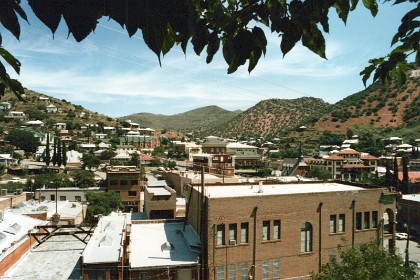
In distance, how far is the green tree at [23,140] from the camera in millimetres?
85625

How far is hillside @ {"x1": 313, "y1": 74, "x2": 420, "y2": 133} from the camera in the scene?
115044 millimetres

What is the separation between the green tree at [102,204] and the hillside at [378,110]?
4076 inches

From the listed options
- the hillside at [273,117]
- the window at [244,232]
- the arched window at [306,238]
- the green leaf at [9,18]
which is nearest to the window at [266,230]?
the window at [244,232]

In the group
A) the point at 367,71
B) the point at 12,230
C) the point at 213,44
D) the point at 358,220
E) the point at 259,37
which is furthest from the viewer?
the point at 358,220

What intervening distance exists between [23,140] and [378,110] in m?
113

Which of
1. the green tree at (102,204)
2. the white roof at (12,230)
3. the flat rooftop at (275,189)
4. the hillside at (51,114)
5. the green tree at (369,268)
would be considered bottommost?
the green tree at (102,204)

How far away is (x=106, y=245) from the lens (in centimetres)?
1748

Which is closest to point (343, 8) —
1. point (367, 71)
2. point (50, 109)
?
point (367, 71)

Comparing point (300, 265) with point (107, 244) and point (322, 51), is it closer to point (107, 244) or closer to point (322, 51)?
point (107, 244)

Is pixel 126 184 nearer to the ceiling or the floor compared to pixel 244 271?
→ nearer to the ceiling

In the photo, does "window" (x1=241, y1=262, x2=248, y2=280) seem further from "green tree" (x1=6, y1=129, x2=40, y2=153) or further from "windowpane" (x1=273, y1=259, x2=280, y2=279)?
"green tree" (x1=6, y1=129, x2=40, y2=153)

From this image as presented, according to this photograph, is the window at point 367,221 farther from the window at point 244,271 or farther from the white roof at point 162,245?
the white roof at point 162,245

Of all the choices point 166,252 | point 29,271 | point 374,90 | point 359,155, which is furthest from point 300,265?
point 374,90

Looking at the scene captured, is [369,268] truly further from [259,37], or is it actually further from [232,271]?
[259,37]
